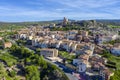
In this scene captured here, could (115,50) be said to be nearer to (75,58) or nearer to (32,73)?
(75,58)

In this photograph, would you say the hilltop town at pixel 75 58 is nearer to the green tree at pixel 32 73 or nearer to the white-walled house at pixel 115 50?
the white-walled house at pixel 115 50

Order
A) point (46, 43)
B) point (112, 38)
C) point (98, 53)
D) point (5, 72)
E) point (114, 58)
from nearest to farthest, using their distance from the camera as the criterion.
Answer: point (5, 72) → point (114, 58) → point (98, 53) → point (46, 43) → point (112, 38)

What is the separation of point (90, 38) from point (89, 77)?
86.6 ft

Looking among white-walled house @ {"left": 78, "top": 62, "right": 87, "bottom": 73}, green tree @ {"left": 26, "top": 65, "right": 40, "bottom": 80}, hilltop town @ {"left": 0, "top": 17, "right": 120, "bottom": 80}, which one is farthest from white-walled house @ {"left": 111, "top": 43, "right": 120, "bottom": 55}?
green tree @ {"left": 26, "top": 65, "right": 40, "bottom": 80}

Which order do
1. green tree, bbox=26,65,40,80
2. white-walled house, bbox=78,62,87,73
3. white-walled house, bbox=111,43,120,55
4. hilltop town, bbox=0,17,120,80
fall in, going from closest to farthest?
green tree, bbox=26,65,40,80 < hilltop town, bbox=0,17,120,80 < white-walled house, bbox=78,62,87,73 < white-walled house, bbox=111,43,120,55

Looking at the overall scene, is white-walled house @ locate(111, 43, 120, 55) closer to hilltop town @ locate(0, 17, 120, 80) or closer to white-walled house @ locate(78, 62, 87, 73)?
hilltop town @ locate(0, 17, 120, 80)

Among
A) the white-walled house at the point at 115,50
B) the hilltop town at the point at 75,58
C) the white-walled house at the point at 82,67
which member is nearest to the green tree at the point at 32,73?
the hilltop town at the point at 75,58

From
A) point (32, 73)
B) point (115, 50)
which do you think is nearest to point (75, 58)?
point (115, 50)

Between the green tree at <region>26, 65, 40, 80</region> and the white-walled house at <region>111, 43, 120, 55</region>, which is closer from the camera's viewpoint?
the green tree at <region>26, 65, 40, 80</region>

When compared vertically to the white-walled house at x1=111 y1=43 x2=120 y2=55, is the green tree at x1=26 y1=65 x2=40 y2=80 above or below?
below

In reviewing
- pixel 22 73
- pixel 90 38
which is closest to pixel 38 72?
pixel 22 73

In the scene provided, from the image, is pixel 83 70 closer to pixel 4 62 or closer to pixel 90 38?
pixel 4 62

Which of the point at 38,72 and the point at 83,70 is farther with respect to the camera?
the point at 83,70

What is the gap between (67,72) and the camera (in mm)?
32031
